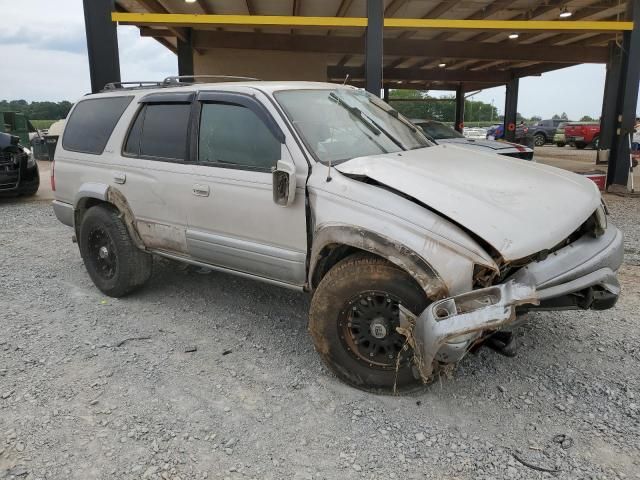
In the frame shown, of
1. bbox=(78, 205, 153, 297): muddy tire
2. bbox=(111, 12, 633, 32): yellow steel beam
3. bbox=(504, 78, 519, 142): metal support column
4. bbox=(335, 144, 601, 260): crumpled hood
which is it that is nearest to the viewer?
bbox=(335, 144, 601, 260): crumpled hood

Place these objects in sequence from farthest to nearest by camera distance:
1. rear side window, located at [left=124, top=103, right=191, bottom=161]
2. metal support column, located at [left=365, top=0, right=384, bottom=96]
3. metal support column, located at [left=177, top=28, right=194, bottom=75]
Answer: metal support column, located at [left=177, top=28, right=194, bottom=75] → metal support column, located at [left=365, top=0, right=384, bottom=96] → rear side window, located at [left=124, top=103, right=191, bottom=161]

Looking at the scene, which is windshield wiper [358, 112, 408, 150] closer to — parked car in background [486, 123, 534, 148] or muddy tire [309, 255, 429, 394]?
muddy tire [309, 255, 429, 394]

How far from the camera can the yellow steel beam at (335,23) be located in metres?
8.64

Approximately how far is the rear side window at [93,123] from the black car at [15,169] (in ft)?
18.3

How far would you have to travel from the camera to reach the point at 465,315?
2.45m

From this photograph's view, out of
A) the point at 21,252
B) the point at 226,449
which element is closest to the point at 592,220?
the point at 226,449

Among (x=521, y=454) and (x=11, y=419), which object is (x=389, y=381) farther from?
(x=11, y=419)

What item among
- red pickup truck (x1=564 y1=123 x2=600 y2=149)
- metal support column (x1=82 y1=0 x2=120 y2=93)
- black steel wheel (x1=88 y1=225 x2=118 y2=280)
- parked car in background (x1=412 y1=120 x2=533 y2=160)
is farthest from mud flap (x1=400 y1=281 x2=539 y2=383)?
red pickup truck (x1=564 y1=123 x2=600 y2=149)

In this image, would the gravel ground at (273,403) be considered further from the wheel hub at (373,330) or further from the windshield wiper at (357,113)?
the windshield wiper at (357,113)

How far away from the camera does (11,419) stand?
2836mm

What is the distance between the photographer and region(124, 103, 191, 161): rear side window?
3.98 m

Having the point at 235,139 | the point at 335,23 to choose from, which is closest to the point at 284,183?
the point at 235,139

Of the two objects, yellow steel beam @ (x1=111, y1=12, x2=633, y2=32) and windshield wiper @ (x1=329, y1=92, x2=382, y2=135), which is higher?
yellow steel beam @ (x1=111, y1=12, x2=633, y2=32)

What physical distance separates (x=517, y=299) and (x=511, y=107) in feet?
71.6
